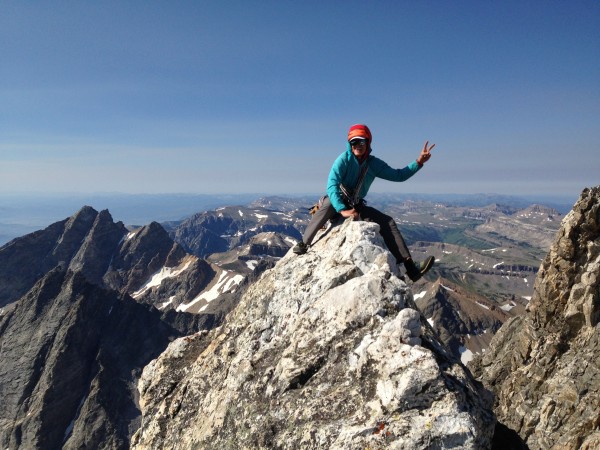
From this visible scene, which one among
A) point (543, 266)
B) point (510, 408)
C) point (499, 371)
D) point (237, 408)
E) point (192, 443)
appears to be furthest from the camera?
point (499, 371)

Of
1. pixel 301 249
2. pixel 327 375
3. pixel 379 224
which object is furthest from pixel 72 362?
pixel 327 375

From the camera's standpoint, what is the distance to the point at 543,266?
118 feet

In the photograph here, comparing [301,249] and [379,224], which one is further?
[301,249]

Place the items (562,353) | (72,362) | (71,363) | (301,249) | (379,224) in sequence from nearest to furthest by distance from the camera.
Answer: (379,224) → (301,249) → (562,353) → (71,363) → (72,362)

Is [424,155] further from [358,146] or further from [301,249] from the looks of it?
[301,249]

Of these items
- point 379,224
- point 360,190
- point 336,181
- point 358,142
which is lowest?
point 379,224

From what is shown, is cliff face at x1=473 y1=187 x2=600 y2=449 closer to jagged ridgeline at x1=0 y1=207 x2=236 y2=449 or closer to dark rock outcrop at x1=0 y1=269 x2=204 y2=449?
dark rock outcrop at x1=0 y1=269 x2=204 y2=449

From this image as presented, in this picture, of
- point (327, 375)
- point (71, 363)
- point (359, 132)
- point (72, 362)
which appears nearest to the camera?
point (327, 375)

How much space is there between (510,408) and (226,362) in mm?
30913

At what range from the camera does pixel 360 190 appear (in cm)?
1325

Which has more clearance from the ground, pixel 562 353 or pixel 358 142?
pixel 358 142

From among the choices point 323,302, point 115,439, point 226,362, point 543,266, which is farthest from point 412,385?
point 115,439

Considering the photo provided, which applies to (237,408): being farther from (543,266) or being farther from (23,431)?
(23,431)

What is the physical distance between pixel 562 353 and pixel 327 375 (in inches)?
1317
